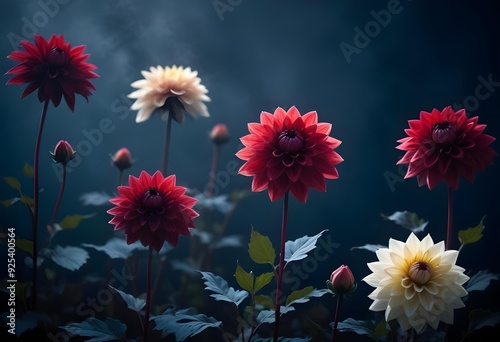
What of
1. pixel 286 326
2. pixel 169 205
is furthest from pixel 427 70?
pixel 169 205

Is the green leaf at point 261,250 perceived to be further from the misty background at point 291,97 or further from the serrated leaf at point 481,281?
the misty background at point 291,97

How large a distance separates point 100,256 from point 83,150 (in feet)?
1.48

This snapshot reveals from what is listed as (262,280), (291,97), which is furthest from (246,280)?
(291,97)

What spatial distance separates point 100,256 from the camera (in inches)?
82.4

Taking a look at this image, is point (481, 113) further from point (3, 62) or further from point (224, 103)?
point (3, 62)

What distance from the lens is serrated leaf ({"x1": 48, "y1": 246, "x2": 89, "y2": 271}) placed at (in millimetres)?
1312

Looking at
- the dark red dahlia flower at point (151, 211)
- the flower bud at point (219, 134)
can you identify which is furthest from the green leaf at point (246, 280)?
the flower bud at point (219, 134)

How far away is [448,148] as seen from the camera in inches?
43.6

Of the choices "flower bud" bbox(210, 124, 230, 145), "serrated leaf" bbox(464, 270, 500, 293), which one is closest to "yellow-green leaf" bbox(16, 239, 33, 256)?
"flower bud" bbox(210, 124, 230, 145)

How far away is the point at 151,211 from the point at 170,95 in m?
0.52

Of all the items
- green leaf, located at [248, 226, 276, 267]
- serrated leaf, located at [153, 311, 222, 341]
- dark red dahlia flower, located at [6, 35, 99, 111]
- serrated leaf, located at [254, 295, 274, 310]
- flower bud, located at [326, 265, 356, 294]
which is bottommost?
serrated leaf, located at [153, 311, 222, 341]

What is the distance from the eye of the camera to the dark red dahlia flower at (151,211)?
3.45 feet

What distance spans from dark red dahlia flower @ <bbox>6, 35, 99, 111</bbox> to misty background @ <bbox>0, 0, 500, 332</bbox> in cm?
75

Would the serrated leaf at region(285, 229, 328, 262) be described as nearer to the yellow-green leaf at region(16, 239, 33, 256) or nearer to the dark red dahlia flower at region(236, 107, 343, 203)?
the dark red dahlia flower at region(236, 107, 343, 203)
